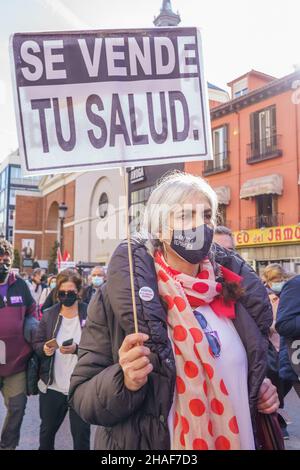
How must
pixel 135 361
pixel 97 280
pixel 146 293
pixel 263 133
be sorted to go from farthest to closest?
1. pixel 263 133
2. pixel 97 280
3. pixel 146 293
4. pixel 135 361

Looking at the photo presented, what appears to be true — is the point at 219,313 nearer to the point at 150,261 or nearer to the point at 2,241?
the point at 150,261

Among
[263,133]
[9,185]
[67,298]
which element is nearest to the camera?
[67,298]

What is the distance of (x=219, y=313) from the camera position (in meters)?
1.91

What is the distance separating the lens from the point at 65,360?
13.6 ft

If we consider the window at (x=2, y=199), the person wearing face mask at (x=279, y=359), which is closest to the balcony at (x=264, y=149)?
the person wearing face mask at (x=279, y=359)

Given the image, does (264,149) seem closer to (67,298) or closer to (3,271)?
(67,298)

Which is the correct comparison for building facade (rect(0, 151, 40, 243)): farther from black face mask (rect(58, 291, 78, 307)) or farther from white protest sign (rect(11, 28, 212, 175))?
white protest sign (rect(11, 28, 212, 175))

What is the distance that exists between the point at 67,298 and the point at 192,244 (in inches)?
107

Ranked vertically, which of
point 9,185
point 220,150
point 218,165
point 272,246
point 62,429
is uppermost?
point 9,185

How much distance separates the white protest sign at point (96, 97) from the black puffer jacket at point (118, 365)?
0.49 m

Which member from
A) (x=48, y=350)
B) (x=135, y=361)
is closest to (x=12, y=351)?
(x=48, y=350)

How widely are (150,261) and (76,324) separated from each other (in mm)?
2665
